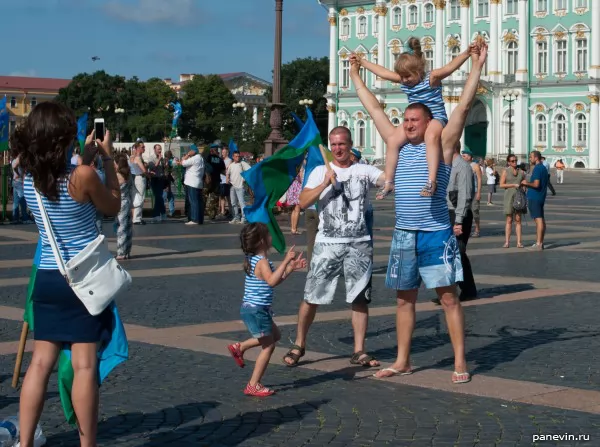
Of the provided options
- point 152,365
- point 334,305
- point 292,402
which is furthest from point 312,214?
point 292,402

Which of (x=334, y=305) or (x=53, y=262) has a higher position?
(x=53, y=262)

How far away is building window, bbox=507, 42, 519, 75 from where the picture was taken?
74275 mm

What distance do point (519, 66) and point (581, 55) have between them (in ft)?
13.7

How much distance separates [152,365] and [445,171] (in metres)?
2.42

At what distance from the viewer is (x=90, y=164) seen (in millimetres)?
5336

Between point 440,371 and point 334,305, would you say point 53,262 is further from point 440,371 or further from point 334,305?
point 334,305

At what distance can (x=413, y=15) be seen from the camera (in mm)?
80000

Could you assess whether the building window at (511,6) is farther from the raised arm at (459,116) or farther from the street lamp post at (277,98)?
the raised arm at (459,116)

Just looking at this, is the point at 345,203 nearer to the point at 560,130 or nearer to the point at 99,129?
the point at 99,129

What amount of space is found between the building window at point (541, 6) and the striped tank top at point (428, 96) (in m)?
68.0

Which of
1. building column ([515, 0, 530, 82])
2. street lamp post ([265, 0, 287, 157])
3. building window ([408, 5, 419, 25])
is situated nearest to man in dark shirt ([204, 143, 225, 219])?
street lamp post ([265, 0, 287, 157])

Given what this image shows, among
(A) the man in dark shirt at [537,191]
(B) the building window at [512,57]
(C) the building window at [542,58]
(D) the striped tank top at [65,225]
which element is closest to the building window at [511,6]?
(B) the building window at [512,57]

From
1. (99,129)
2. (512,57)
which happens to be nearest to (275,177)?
(99,129)

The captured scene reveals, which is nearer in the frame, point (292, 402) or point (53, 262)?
point (53, 262)
